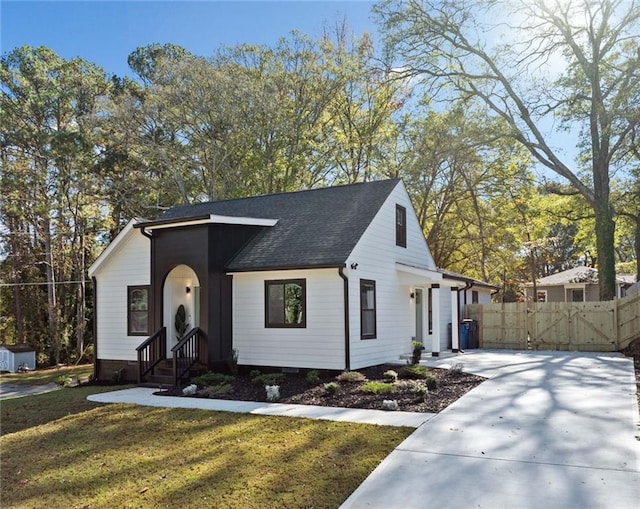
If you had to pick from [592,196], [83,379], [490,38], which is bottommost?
[83,379]

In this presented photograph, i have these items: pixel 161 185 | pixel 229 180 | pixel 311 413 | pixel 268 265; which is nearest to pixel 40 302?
pixel 161 185

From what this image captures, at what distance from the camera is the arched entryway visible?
43.2 feet

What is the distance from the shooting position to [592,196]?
20.3 meters

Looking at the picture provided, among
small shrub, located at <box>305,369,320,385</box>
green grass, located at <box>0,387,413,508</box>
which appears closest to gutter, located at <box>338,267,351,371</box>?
small shrub, located at <box>305,369,320,385</box>

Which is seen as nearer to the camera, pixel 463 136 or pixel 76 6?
pixel 76 6

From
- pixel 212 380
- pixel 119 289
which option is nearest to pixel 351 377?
pixel 212 380

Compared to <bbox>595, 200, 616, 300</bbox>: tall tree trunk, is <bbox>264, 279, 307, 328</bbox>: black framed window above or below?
below

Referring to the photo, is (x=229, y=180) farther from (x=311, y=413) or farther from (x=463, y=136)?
(x=311, y=413)

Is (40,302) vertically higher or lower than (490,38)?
lower

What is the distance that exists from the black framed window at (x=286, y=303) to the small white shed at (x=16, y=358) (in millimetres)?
12927

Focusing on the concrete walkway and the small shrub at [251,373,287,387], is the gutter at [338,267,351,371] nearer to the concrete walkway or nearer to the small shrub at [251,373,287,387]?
the small shrub at [251,373,287,387]

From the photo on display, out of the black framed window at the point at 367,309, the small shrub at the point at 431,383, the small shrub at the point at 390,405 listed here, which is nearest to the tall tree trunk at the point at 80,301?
the black framed window at the point at 367,309

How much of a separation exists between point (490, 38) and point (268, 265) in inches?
629

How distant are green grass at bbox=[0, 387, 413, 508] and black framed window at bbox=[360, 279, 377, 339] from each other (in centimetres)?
484
